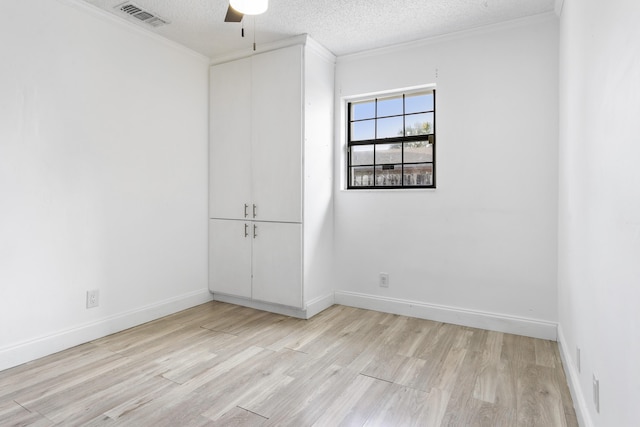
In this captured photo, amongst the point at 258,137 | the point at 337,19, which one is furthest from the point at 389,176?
the point at 337,19

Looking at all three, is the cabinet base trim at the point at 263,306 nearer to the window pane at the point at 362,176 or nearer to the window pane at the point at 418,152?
the window pane at the point at 362,176

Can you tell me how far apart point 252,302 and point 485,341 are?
224cm

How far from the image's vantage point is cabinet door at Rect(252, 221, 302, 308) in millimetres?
3488

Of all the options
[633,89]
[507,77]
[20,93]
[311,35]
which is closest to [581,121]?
[633,89]

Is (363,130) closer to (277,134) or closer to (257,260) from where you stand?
(277,134)

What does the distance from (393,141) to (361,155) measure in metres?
0.39

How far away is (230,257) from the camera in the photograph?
3.88m

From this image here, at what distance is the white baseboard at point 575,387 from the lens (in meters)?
1.73

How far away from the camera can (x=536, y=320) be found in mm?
3006

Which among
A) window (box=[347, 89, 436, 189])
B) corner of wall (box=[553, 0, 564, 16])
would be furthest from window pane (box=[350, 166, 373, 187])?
corner of wall (box=[553, 0, 564, 16])

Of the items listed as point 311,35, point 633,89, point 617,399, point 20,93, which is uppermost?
point 311,35

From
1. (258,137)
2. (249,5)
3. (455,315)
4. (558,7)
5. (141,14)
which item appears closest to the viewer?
(249,5)

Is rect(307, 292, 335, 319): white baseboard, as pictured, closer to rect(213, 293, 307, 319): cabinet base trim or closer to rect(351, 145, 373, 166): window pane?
rect(213, 293, 307, 319): cabinet base trim

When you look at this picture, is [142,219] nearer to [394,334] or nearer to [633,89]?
[394,334]
